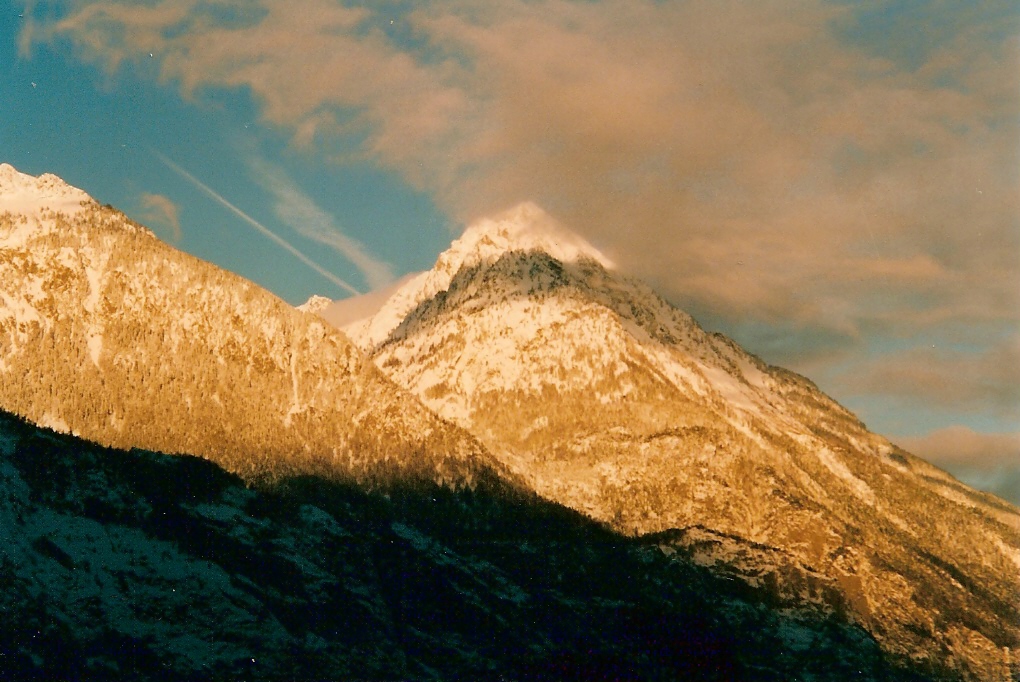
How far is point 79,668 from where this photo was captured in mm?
199750

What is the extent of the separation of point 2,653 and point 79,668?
13.8 m

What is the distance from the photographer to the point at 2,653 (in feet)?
632
